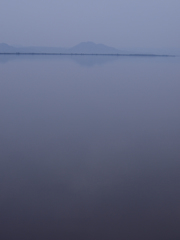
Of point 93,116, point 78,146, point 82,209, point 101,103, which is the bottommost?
point 82,209

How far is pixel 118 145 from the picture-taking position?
3.79m

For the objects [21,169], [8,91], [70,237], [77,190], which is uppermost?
[8,91]

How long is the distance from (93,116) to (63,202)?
2972 mm

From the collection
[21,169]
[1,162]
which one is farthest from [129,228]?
[1,162]

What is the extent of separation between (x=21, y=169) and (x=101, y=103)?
374 centimetres

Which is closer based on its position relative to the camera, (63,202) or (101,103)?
(63,202)

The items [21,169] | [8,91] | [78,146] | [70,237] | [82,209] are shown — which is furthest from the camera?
[8,91]

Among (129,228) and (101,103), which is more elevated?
(101,103)

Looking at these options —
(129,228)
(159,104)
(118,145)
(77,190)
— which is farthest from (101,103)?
(129,228)

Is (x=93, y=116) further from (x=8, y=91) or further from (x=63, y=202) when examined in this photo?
(x=8, y=91)

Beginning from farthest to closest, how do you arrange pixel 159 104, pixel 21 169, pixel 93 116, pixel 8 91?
1. pixel 8 91
2. pixel 159 104
3. pixel 93 116
4. pixel 21 169

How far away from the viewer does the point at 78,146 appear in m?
3.72

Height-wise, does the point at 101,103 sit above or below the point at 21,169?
above

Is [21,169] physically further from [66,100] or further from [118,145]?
[66,100]
